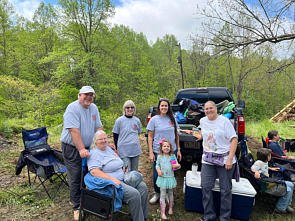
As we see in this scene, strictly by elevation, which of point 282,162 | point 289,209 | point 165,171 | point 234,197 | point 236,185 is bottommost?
point 289,209

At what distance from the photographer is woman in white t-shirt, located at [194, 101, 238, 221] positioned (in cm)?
242

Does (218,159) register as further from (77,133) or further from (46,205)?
(46,205)

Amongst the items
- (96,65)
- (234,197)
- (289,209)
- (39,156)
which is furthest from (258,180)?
(96,65)

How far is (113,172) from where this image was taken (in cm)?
247

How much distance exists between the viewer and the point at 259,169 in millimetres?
2914

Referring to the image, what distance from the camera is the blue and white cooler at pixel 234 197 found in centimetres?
254

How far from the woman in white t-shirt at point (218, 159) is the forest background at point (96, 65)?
6.12 feet

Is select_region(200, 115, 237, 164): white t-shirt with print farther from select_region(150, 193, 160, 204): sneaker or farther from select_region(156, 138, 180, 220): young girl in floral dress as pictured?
select_region(150, 193, 160, 204): sneaker

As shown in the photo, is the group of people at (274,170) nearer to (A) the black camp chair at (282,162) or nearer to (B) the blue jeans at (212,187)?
(A) the black camp chair at (282,162)

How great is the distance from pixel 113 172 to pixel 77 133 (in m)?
0.69

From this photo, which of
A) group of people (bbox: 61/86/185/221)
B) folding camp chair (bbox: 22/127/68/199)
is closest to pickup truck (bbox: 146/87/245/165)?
group of people (bbox: 61/86/185/221)

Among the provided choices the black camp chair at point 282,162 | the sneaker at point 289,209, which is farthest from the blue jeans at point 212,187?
the black camp chair at point 282,162

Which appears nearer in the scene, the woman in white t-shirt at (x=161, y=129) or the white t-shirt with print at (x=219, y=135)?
the white t-shirt with print at (x=219, y=135)

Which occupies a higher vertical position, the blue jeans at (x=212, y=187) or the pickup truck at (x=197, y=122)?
the pickup truck at (x=197, y=122)
